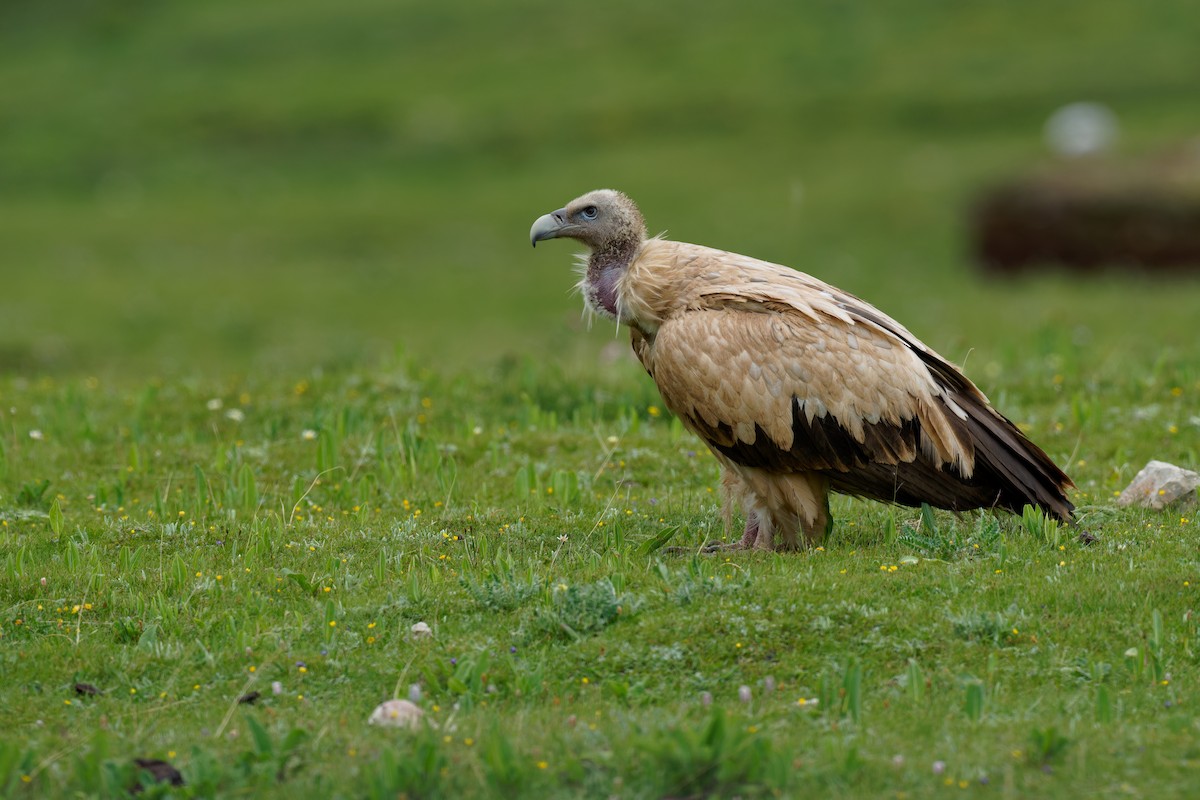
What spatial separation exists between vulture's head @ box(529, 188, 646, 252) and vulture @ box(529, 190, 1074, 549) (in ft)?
1.69

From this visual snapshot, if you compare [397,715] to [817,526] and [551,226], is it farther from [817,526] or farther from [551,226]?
[551,226]

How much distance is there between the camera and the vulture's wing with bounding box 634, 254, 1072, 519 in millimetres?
7535

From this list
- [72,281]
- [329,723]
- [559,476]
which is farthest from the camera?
[72,281]

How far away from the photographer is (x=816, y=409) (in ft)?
24.6

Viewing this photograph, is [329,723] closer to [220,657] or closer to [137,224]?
[220,657]

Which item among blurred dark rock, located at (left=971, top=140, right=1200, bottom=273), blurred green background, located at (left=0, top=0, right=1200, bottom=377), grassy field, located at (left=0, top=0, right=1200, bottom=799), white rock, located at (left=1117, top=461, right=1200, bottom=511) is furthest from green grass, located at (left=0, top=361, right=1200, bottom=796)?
blurred dark rock, located at (left=971, top=140, right=1200, bottom=273)

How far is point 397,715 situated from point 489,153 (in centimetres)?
2882

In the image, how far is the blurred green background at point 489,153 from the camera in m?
21.8

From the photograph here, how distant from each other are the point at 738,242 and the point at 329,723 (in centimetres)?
2105

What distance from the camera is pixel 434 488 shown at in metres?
9.09

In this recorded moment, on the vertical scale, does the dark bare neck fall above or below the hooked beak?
below

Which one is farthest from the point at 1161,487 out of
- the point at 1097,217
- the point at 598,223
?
the point at 1097,217

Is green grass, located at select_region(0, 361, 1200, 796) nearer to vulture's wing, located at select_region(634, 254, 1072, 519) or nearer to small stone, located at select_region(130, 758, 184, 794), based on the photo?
small stone, located at select_region(130, 758, 184, 794)

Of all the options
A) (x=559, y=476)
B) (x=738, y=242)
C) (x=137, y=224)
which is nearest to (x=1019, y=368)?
(x=559, y=476)
